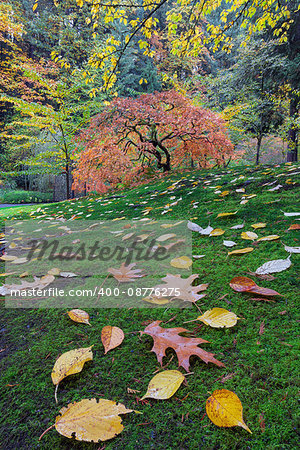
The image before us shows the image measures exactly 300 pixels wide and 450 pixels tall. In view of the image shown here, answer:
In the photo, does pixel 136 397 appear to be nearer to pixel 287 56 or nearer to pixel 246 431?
pixel 246 431

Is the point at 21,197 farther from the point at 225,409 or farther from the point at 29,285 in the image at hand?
the point at 225,409

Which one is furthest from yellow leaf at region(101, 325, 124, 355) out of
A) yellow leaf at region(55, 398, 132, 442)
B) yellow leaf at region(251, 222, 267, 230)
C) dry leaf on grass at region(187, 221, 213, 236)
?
yellow leaf at region(251, 222, 267, 230)

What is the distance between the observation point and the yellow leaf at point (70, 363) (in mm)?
590

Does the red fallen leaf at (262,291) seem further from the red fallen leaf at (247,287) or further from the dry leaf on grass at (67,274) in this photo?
the dry leaf on grass at (67,274)

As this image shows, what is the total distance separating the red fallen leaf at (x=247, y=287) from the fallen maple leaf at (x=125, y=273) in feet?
1.36

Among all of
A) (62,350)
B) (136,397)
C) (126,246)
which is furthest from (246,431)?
(126,246)

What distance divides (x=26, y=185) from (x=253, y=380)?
16.8 metres

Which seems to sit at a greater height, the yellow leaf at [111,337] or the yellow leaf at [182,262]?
the yellow leaf at [182,262]

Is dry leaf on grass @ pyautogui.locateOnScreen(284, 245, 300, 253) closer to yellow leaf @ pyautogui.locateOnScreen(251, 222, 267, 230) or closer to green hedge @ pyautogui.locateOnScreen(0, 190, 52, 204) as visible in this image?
yellow leaf @ pyautogui.locateOnScreen(251, 222, 267, 230)

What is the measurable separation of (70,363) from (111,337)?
0.43 ft

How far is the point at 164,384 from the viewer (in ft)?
1.76

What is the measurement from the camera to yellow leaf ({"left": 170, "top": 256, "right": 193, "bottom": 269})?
3.69ft

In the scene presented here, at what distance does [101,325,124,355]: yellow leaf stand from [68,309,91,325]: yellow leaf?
0.10 m

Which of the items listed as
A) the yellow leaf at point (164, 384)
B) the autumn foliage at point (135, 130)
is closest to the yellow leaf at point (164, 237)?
the yellow leaf at point (164, 384)
